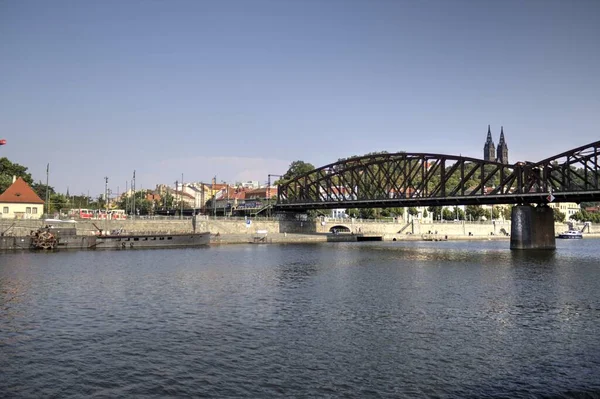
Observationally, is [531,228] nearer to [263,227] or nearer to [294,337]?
[263,227]

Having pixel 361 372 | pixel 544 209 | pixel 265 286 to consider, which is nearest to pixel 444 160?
→ pixel 544 209

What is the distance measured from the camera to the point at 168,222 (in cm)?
11325

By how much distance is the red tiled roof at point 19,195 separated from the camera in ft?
316

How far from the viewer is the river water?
64.6ft

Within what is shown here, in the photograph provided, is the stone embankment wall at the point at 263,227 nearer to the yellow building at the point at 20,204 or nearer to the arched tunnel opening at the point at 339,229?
the arched tunnel opening at the point at 339,229

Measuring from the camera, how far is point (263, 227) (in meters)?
137

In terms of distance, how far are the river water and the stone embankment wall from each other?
140 ft

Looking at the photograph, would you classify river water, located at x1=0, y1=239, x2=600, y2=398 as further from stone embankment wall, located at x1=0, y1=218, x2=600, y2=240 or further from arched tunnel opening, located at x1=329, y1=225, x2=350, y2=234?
arched tunnel opening, located at x1=329, y1=225, x2=350, y2=234

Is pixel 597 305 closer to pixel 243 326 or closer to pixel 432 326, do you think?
pixel 432 326

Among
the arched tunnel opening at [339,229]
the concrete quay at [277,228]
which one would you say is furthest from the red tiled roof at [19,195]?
the arched tunnel opening at [339,229]

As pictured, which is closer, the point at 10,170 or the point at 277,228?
the point at 10,170

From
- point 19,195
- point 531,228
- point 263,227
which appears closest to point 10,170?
point 19,195

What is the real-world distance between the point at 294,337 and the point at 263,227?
11035 centimetres

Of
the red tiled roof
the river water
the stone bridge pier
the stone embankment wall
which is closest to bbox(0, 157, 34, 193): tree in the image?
the red tiled roof
